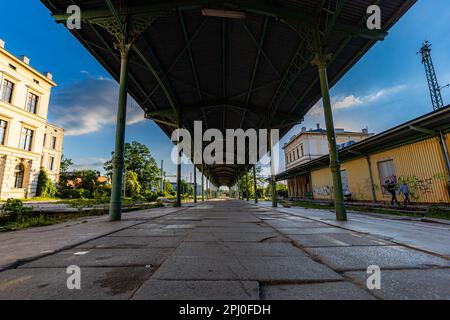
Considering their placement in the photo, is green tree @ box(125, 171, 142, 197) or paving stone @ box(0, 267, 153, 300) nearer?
paving stone @ box(0, 267, 153, 300)

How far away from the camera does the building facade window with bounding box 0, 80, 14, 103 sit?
1970 cm

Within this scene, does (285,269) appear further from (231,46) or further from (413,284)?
(231,46)

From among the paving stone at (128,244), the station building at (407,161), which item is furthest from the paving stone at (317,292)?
the station building at (407,161)

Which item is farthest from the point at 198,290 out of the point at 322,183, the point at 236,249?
the point at 322,183

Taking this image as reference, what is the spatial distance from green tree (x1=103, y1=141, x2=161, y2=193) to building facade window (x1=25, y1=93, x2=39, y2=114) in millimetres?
18490

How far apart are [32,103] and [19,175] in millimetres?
8680

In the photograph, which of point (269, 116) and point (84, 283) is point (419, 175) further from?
point (84, 283)

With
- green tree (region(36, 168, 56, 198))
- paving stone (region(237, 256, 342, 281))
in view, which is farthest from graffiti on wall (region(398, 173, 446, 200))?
green tree (region(36, 168, 56, 198))

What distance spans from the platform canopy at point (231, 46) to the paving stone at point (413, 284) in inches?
245

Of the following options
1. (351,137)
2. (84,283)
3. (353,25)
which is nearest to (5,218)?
(84,283)

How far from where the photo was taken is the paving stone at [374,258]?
1.73 m

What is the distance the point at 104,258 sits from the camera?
6.51 ft

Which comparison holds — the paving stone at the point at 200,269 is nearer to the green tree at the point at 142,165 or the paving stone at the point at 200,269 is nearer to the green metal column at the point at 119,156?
the green metal column at the point at 119,156

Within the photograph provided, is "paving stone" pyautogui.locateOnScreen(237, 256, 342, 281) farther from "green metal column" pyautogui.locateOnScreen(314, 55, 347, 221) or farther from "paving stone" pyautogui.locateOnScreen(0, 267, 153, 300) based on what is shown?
"green metal column" pyautogui.locateOnScreen(314, 55, 347, 221)
